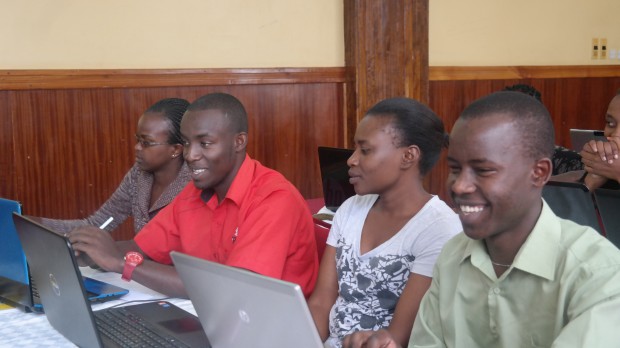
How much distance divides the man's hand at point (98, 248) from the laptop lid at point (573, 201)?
1208mm

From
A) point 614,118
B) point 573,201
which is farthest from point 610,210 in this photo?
point 614,118

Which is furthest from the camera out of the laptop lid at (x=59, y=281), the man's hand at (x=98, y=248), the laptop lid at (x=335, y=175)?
the laptop lid at (x=335, y=175)

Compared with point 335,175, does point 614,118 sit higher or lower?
higher

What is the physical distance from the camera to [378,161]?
1.98m

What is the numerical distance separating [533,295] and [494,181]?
0.22m

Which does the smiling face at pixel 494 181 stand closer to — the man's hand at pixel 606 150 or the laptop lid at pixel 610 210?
the laptop lid at pixel 610 210

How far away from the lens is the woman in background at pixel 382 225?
186 cm

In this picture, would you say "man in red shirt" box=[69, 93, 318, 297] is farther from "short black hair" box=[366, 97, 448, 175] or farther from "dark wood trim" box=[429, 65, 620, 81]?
"dark wood trim" box=[429, 65, 620, 81]

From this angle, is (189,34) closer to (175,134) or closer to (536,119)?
(175,134)

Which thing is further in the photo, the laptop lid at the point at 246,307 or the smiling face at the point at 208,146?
the smiling face at the point at 208,146

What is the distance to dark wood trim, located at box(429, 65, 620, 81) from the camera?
17.6 feet

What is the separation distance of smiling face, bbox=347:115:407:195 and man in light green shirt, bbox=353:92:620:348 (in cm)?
49

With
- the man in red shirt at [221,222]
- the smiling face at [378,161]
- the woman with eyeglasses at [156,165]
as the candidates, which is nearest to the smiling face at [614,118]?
the smiling face at [378,161]

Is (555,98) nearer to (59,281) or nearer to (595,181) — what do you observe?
(595,181)
